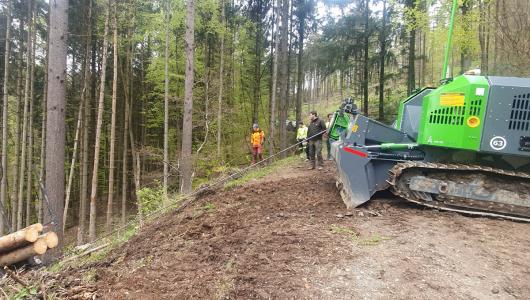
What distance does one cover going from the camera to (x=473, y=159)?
5.89 metres

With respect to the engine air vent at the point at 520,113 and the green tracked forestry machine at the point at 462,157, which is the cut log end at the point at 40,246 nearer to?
the green tracked forestry machine at the point at 462,157

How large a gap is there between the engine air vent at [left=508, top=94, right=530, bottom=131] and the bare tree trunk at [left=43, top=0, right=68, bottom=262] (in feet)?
25.8

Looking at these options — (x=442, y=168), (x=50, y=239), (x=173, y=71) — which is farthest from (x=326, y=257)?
(x=173, y=71)

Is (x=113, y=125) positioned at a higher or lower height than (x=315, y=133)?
lower

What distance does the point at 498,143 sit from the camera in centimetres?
539

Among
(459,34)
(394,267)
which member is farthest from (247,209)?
(459,34)

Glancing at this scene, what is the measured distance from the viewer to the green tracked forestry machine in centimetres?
534

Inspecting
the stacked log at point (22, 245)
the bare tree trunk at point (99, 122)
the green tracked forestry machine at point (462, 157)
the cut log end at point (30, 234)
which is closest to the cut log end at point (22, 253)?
the stacked log at point (22, 245)

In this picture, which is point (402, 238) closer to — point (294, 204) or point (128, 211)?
point (294, 204)

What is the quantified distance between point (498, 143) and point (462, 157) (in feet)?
2.01

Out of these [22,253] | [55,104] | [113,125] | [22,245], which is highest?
[55,104]

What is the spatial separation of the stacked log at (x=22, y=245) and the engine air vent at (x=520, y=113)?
6789 millimetres

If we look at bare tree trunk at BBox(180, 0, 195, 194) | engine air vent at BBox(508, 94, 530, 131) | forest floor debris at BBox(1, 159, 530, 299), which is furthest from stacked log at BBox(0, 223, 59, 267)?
engine air vent at BBox(508, 94, 530, 131)

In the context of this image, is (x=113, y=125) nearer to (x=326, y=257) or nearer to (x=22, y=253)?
(x=22, y=253)
